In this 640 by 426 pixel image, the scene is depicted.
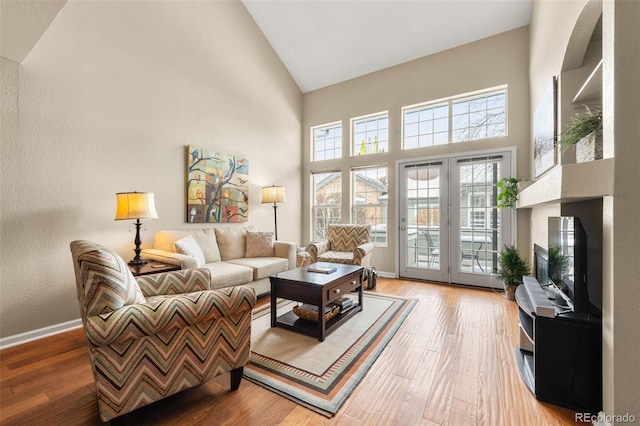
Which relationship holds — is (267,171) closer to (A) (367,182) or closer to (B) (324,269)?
(A) (367,182)

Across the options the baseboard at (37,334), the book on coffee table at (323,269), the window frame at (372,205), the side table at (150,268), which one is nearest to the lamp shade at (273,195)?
the window frame at (372,205)

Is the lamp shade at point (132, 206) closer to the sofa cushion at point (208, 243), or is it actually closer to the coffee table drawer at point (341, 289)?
the sofa cushion at point (208, 243)

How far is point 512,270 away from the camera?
347 cm

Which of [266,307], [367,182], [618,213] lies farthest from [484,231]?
[266,307]

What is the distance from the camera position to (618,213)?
1.34m

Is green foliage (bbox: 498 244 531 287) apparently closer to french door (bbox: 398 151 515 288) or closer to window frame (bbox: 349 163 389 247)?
french door (bbox: 398 151 515 288)

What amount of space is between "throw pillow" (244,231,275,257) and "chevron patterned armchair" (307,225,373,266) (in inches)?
26.3

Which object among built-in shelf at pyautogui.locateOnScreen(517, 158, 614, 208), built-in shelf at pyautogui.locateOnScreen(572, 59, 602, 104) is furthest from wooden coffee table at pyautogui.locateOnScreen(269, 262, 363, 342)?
built-in shelf at pyautogui.locateOnScreen(572, 59, 602, 104)

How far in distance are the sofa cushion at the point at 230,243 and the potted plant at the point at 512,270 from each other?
347 centimetres

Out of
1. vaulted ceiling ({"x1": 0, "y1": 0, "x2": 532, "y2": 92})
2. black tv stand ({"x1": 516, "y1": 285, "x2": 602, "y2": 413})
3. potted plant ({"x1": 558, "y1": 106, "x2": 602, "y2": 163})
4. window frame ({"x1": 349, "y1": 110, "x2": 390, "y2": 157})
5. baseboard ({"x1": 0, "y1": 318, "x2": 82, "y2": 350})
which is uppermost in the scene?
vaulted ceiling ({"x1": 0, "y1": 0, "x2": 532, "y2": 92})

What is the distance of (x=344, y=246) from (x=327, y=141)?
233cm

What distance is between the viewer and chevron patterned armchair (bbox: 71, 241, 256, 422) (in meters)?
1.29

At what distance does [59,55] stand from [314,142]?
3.98m

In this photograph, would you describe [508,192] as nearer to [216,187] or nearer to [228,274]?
[228,274]
